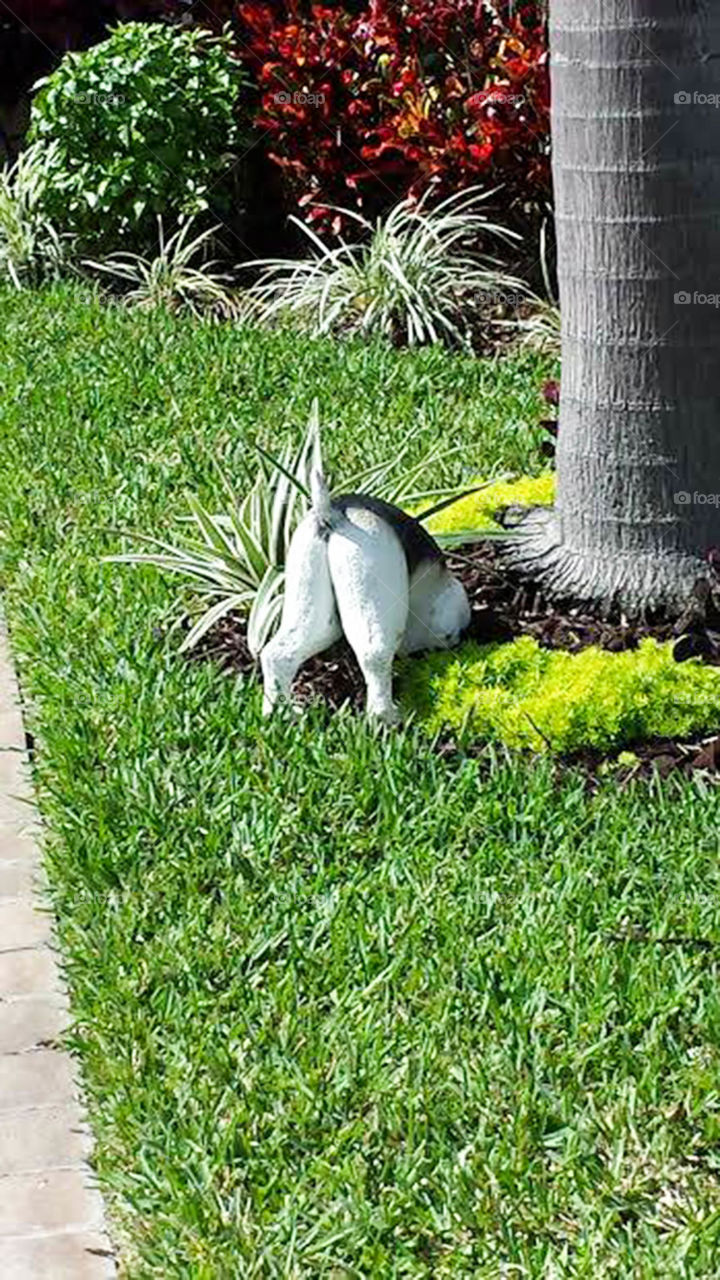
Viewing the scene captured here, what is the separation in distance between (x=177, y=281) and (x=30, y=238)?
35.1 inches

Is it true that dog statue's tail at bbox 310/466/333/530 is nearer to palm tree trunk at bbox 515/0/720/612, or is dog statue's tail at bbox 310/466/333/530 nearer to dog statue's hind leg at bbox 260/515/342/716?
dog statue's hind leg at bbox 260/515/342/716

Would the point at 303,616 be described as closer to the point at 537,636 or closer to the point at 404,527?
the point at 404,527

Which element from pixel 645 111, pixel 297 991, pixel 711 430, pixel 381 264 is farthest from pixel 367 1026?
pixel 381 264

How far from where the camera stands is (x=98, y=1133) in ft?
10.8

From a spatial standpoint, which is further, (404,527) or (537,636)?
(537,636)

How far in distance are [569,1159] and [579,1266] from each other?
222mm

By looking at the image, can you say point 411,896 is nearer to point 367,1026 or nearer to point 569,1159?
point 367,1026

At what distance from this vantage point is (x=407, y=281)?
8023 mm

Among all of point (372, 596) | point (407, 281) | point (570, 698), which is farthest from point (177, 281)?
point (570, 698)

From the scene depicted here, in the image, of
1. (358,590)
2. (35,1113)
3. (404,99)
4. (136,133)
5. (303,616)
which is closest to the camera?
(35,1113)

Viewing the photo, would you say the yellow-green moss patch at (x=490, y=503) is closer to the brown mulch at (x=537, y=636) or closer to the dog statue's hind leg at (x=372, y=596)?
the brown mulch at (x=537, y=636)

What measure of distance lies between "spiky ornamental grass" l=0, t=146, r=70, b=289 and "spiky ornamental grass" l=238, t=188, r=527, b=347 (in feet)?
3.39

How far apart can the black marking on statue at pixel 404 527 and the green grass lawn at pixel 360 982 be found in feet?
1.31

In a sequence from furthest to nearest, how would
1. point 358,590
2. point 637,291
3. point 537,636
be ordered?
point 537,636 → point 637,291 → point 358,590
